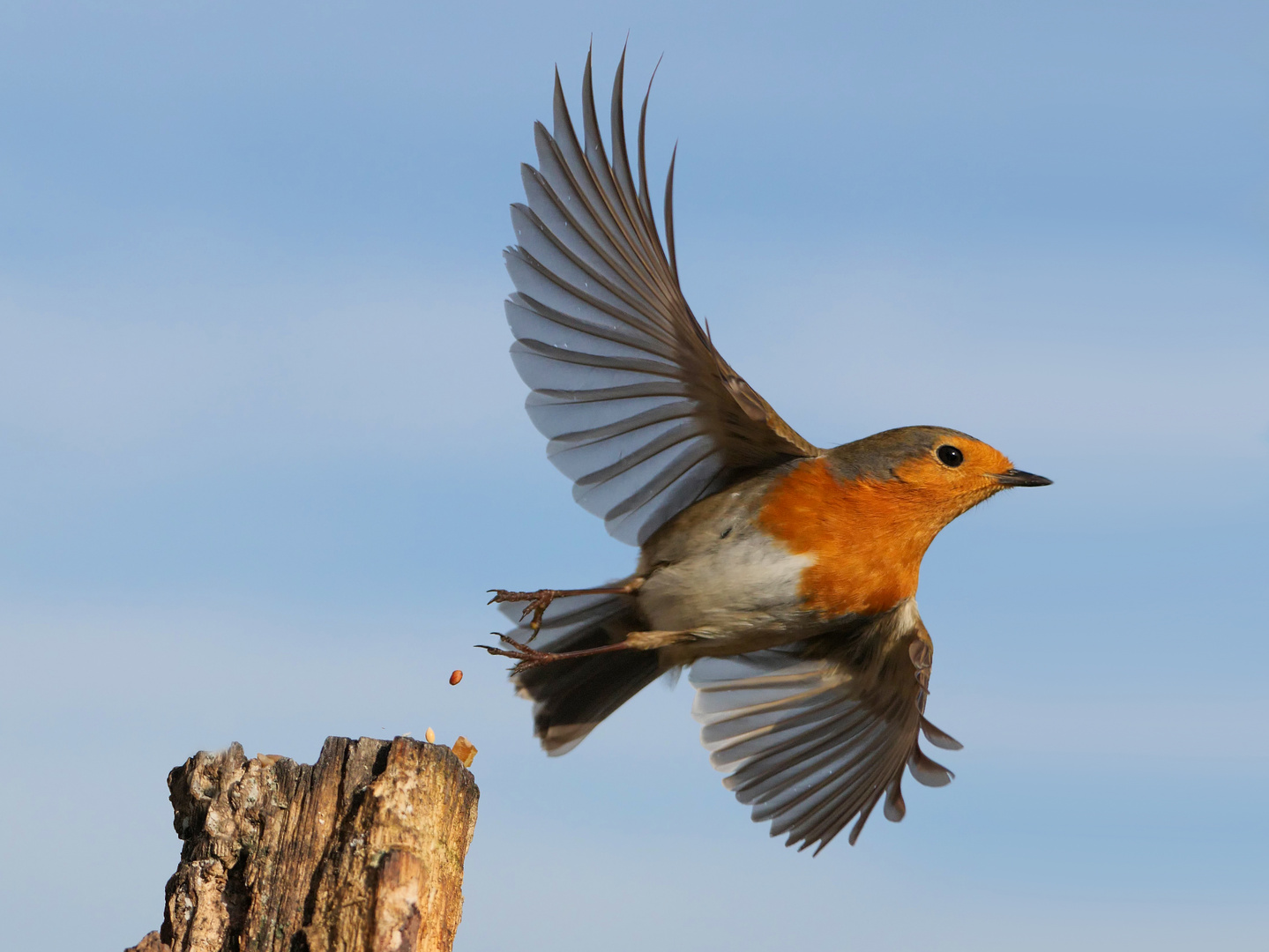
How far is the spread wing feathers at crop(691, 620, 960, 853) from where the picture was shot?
548 cm

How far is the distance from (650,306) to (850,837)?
2.85 m

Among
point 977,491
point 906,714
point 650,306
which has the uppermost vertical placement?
point 650,306

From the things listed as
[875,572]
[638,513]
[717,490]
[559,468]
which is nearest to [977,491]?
[875,572]

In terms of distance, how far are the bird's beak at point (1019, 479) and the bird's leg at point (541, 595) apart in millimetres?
1664

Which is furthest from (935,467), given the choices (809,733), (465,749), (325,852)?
(325,852)

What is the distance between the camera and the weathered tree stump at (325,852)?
324 centimetres

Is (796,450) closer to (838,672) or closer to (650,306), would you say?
(650,306)

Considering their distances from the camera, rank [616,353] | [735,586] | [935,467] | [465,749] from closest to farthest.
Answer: [465,749], [735,586], [616,353], [935,467]

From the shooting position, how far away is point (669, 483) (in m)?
4.93

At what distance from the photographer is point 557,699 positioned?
5270 millimetres

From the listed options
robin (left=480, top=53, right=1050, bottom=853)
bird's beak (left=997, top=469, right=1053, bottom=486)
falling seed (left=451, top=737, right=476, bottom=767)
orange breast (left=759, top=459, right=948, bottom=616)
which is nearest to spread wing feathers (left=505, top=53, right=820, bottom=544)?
robin (left=480, top=53, right=1050, bottom=853)

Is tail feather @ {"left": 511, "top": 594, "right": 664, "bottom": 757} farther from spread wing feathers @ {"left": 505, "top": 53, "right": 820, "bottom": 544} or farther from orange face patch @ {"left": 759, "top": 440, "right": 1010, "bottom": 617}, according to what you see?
orange face patch @ {"left": 759, "top": 440, "right": 1010, "bottom": 617}

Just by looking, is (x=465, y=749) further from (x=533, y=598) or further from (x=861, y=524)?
(x=861, y=524)

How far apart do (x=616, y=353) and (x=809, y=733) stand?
222 centimetres
